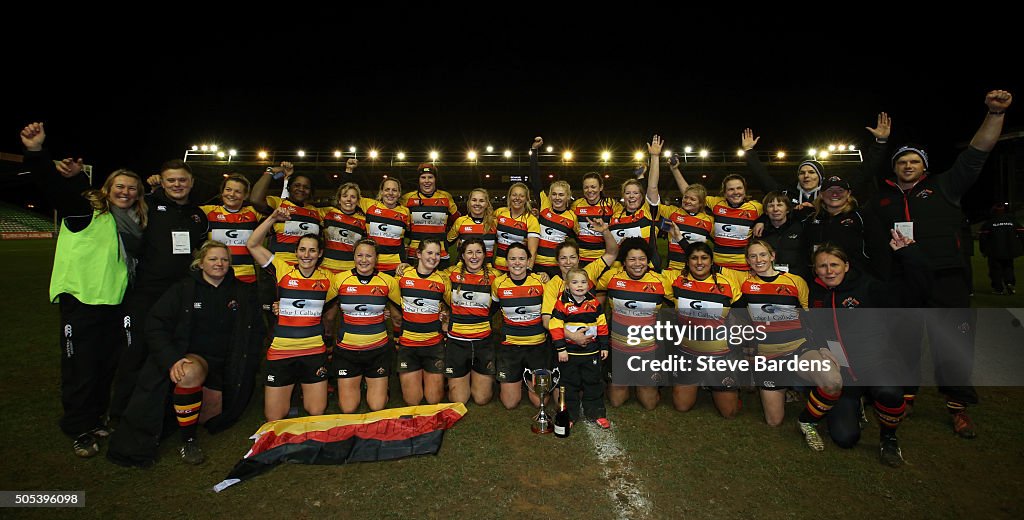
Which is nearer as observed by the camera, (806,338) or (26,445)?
(26,445)

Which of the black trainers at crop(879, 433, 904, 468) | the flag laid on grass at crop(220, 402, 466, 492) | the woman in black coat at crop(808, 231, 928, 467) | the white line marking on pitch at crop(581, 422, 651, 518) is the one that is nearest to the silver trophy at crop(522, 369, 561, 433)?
the white line marking on pitch at crop(581, 422, 651, 518)

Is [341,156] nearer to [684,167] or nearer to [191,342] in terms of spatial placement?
[684,167]

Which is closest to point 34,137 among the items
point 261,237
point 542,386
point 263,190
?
point 261,237

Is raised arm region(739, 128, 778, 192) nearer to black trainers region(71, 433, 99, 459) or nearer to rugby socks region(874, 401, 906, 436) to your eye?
rugby socks region(874, 401, 906, 436)

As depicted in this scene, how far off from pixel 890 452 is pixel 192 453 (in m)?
6.17

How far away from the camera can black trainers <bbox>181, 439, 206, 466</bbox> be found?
384 centimetres

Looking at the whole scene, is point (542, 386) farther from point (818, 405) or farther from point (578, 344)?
point (818, 405)

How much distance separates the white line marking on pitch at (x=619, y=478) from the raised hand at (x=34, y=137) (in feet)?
18.7

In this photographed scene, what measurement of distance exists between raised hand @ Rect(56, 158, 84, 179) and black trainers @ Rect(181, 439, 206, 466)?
2.71m

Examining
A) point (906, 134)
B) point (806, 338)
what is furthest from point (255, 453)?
point (906, 134)

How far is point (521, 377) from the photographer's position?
5.37 m

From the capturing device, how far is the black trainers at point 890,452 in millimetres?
3801

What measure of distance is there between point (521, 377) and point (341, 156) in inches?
1831

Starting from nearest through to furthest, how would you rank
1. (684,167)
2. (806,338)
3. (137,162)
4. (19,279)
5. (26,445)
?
1. (26,445)
2. (806,338)
3. (19,279)
4. (684,167)
5. (137,162)
